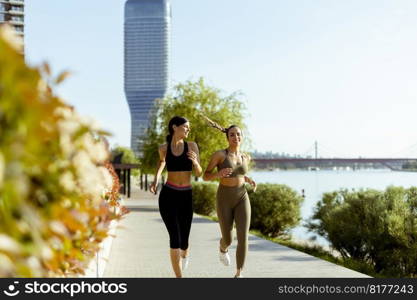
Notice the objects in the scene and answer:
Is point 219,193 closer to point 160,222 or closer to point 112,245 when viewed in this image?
point 112,245

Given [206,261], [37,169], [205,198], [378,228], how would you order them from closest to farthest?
[37,169] < [206,261] < [378,228] < [205,198]

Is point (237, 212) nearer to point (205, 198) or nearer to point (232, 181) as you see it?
point (232, 181)

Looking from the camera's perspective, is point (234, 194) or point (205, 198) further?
point (205, 198)

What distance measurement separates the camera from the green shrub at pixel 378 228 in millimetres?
10352

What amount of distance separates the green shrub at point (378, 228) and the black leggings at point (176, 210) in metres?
5.03

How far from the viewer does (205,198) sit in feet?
82.2

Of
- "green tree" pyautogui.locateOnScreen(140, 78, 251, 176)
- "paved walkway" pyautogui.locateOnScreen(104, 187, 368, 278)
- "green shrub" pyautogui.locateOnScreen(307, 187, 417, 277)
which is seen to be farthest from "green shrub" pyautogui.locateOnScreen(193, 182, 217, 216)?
"green shrub" pyautogui.locateOnScreen(307, 187, 417, 277)

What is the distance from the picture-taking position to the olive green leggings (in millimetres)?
7035

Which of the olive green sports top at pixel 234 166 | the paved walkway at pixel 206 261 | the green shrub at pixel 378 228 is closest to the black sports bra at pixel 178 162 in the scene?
the olive green sports top at pixel 234 166

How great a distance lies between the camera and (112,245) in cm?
1208

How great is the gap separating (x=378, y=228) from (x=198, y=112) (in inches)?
649

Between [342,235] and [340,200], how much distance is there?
1872 millimetres

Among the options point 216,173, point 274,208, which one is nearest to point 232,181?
point 216,173

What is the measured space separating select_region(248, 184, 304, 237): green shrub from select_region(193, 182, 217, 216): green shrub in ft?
23.0
